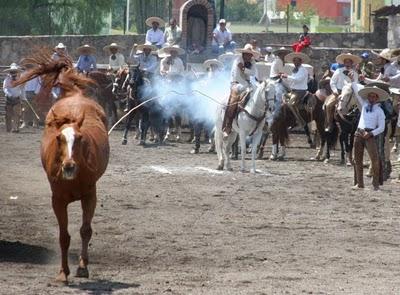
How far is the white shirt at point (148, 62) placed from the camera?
111 feet

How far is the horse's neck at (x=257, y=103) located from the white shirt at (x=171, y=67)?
841 centimetres

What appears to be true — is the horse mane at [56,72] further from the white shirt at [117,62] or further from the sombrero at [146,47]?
the white shirt at [117,62]

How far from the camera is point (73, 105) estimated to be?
13375 mm

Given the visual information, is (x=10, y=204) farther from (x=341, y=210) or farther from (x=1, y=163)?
(x=1, y=163)

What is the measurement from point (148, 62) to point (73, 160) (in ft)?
73.8

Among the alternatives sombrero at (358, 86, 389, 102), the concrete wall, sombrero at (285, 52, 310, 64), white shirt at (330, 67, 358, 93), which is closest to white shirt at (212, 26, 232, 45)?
the concrete wall

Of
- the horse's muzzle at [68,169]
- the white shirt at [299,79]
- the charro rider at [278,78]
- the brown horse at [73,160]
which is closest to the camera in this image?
A: the horse's muzzle at [68,169]

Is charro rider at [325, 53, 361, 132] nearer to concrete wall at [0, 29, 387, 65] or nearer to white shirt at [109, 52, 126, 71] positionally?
white shirt at [109, 52, 126, 71]

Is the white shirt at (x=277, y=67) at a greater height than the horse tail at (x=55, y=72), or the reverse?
the horse tail at (x=55, y=72)

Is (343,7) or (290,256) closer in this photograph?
(290,256)

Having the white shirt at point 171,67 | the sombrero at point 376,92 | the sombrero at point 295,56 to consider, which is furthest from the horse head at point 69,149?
the white shirt at point 171,67

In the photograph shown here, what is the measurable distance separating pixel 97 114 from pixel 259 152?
15700 millimetres

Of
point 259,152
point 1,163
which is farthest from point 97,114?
point 259,152

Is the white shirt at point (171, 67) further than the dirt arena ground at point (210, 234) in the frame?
Yes
